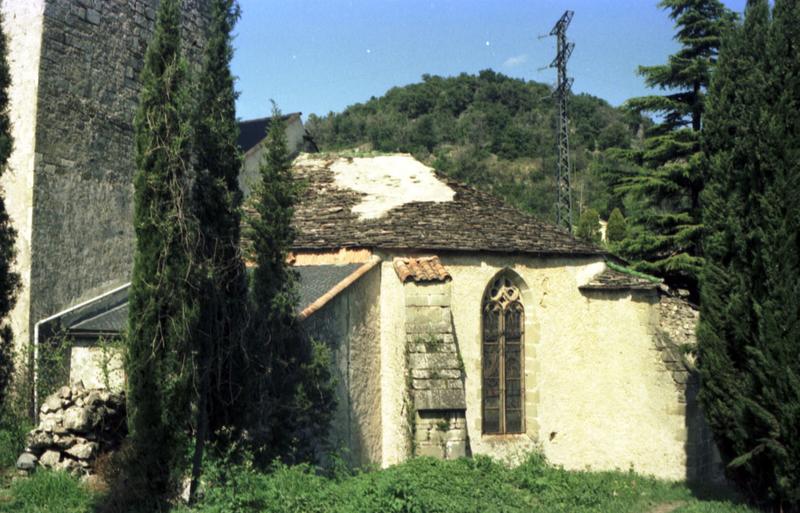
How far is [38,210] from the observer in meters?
11.1

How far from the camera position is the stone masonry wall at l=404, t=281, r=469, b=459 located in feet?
37.3

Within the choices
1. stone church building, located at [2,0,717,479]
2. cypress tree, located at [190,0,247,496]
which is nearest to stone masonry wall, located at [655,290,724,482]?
stone church building, located at [2,0,717,479]

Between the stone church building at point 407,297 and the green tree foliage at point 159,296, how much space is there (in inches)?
112

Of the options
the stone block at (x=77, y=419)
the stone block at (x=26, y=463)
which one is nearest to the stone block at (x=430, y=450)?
the stone block at (x=77, y=419)

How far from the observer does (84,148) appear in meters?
12.0

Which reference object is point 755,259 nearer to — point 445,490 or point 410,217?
point 445,490

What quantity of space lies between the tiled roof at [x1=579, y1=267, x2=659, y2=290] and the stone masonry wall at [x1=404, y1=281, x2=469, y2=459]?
3134 millimetres

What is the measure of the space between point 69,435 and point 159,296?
3224 millimetres

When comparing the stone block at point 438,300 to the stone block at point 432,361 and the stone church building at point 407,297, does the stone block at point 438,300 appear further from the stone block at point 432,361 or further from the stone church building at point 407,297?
the stone block at point 432,361

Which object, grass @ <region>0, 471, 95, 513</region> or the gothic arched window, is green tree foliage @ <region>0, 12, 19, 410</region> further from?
the gothic arched window

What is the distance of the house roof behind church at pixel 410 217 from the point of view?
1319 cm

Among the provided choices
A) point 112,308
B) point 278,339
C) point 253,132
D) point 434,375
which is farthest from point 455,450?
point 253,132

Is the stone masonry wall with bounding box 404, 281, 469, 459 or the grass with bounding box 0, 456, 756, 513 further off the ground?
the stone masonry wall with bounding box 404, 281, 469, 459

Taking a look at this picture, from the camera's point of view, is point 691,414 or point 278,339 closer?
point 278,339
